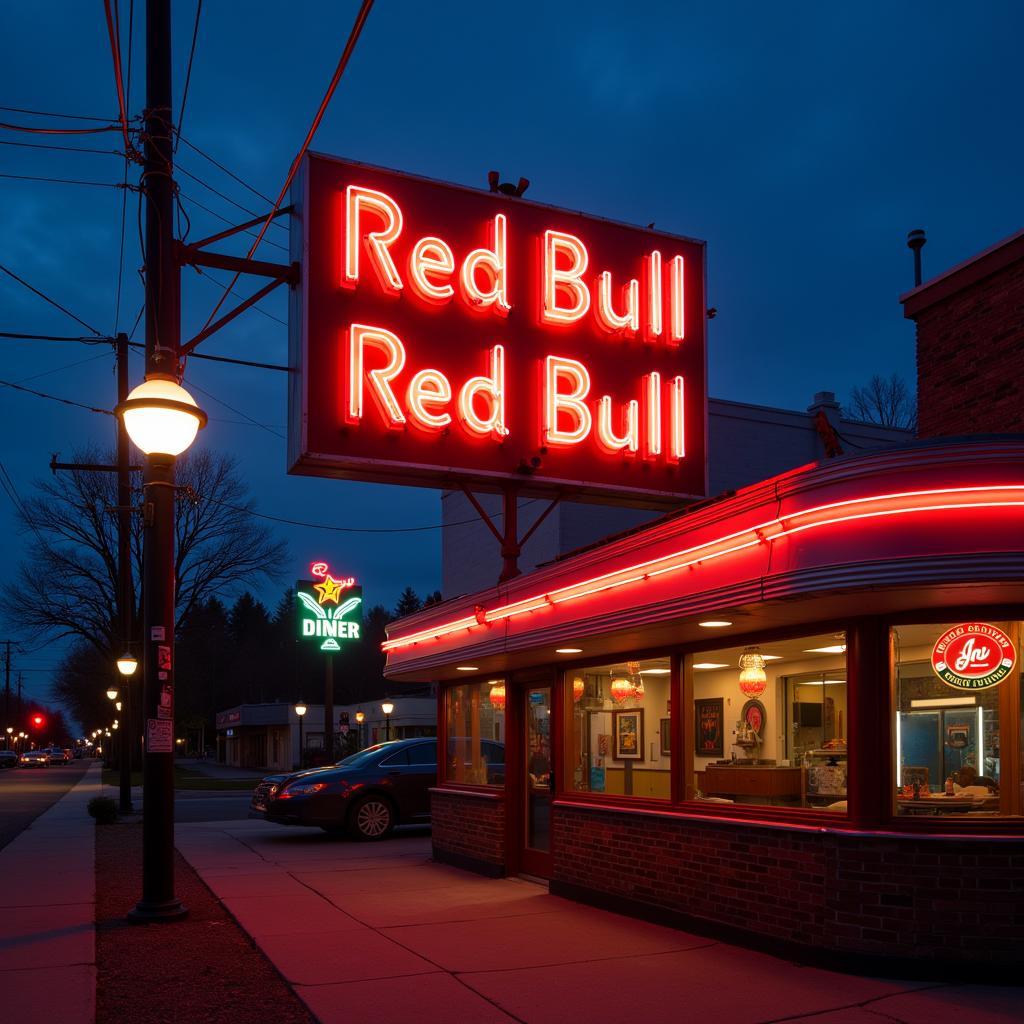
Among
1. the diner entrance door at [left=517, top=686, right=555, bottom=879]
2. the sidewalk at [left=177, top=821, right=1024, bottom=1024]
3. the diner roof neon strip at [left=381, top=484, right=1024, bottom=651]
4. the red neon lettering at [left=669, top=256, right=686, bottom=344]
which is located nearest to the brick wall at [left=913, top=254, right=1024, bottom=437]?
the red neon lettering at [left=669, top=256, right=686, bottom=344]

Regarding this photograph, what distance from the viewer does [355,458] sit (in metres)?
12.9

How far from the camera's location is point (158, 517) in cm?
1061

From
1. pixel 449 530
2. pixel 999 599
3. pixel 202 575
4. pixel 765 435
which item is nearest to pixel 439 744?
pixel 999 599

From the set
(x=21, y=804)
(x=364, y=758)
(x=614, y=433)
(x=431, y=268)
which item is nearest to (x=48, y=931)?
(x=431, y=268)

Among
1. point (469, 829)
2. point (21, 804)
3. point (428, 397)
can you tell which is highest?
point (428, 397)

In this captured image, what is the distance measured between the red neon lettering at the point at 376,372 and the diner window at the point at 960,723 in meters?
7.03

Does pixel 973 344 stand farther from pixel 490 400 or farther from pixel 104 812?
pixel 104 812

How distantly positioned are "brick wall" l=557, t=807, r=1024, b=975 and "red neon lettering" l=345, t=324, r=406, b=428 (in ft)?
19.4

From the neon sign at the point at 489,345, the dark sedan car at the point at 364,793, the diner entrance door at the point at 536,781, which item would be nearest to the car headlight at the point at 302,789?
the dark sedan car at the point at 364,793

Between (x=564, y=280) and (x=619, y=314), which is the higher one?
(x=564, y=280)

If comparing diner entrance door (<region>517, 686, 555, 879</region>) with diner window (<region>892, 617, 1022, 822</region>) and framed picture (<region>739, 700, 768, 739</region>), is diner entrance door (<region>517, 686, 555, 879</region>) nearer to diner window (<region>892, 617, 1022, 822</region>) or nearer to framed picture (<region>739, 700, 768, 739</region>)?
framed picture (<region>739, 700, 768, 739</region>)

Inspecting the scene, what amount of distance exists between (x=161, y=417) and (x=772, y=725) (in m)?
5.78

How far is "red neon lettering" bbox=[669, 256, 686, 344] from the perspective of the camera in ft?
50.0

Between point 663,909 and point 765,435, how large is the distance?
18931 mm
